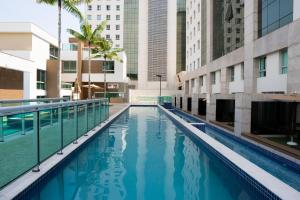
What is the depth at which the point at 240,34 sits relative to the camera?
858 inches

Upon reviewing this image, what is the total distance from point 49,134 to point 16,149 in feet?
4.61

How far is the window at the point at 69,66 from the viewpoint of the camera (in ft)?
164

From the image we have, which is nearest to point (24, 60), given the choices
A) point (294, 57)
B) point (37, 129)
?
point (294, 57)

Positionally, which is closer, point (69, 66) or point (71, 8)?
point (71, 8)

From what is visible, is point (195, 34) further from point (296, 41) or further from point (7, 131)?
point (7, 131)

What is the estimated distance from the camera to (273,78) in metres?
16.8

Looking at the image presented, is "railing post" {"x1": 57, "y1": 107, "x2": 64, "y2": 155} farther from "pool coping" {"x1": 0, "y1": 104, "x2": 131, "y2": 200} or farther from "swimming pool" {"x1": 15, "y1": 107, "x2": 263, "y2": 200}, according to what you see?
"swimming pool" {"x1": 15, "y1": 107, "x2": 263, "y2": 200}

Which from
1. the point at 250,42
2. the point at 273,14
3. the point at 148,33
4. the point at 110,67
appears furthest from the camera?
the point at 148,33

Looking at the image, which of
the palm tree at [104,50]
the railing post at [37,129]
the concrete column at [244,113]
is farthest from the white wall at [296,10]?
the palm tree at [104,50]

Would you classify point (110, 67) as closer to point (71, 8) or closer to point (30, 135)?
point (71, 8)

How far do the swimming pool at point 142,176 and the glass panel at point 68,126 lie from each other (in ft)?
1.76

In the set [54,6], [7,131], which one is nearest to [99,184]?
[7,131]

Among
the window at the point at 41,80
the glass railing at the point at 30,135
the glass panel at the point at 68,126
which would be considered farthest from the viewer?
the window at the point at 41,80

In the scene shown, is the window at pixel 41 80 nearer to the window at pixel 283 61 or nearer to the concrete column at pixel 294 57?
the window at pixel 283 61
